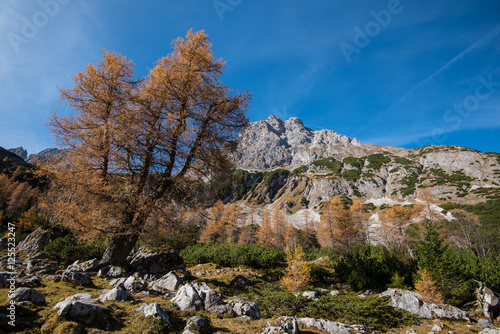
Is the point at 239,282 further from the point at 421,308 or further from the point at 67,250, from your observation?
the point at 67,250

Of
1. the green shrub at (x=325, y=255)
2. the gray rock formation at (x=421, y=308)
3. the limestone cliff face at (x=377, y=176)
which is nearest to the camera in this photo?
the gray rock formation at (x=421, y=308)

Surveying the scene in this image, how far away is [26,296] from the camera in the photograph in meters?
3.96

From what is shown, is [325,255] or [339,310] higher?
[339,310]

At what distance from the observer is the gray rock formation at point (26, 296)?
3.92m

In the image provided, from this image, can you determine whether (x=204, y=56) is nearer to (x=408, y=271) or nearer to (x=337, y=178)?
(x=408, y=271)

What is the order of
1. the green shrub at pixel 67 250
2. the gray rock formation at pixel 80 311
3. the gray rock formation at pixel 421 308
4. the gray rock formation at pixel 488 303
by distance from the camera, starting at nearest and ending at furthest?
1. the gray rock formation at pixel 80 311
2. the gray rock formation at pixel 421 308
3. the gray rock formation at pixel 488 303
4. the green shrub at pixel 67 250

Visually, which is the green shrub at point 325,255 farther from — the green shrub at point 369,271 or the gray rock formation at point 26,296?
the gray rock formation at point 26,296

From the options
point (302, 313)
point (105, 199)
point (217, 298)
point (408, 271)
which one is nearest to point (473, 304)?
point (408, 271)

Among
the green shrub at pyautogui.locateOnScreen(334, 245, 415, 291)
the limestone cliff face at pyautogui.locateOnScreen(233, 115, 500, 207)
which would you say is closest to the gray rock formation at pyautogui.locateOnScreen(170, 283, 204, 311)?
the green shrub at pyautogui.locateOnScreen(334, 245, 415, 291)

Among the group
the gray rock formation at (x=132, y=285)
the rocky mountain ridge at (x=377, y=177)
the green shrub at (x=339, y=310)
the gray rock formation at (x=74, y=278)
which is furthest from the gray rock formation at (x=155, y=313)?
the rocky mountain ridge at (x=377, y=177)

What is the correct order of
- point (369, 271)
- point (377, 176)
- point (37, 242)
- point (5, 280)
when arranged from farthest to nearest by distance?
point (377, 176) → point (369, 271) → point (37, 242) → point (5, 280)

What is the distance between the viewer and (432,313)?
7930 millimetres

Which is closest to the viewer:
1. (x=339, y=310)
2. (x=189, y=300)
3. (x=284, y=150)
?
(x=189, y=300)

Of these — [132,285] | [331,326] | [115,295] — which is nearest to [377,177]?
[331,326]
